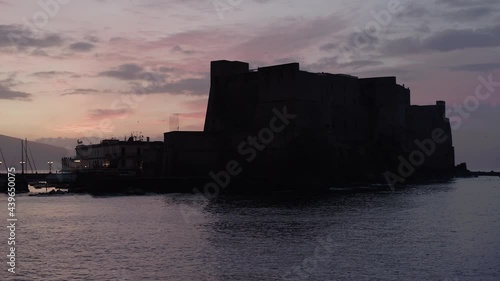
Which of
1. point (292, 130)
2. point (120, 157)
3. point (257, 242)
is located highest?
point (292, 130)

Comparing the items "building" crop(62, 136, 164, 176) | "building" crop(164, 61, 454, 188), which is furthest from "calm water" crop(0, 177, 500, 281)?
"building" crop(62, 136, 164, 176)

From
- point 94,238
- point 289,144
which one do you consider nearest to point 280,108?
point 289,144

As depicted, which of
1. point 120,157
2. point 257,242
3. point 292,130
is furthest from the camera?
point 120,157

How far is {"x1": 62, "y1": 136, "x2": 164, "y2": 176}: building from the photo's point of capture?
225 ft

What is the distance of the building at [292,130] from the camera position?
6544 centimetres

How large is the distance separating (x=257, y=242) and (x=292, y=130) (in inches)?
1605

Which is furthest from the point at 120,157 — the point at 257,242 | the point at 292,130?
the point at 257,242

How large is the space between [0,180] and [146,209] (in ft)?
111

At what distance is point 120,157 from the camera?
81438 mm

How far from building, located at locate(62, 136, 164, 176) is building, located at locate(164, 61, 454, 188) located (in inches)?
170

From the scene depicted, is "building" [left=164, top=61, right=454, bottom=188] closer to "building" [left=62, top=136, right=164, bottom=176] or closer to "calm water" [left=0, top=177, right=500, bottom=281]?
"building" [left=62, top=136, right=164, bottom=176]

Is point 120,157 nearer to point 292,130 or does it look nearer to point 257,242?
point 292,130

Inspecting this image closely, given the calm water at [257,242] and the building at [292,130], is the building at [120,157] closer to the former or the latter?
the building at [292,130]

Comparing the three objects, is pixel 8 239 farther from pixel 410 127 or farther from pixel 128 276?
pixel 410 127
